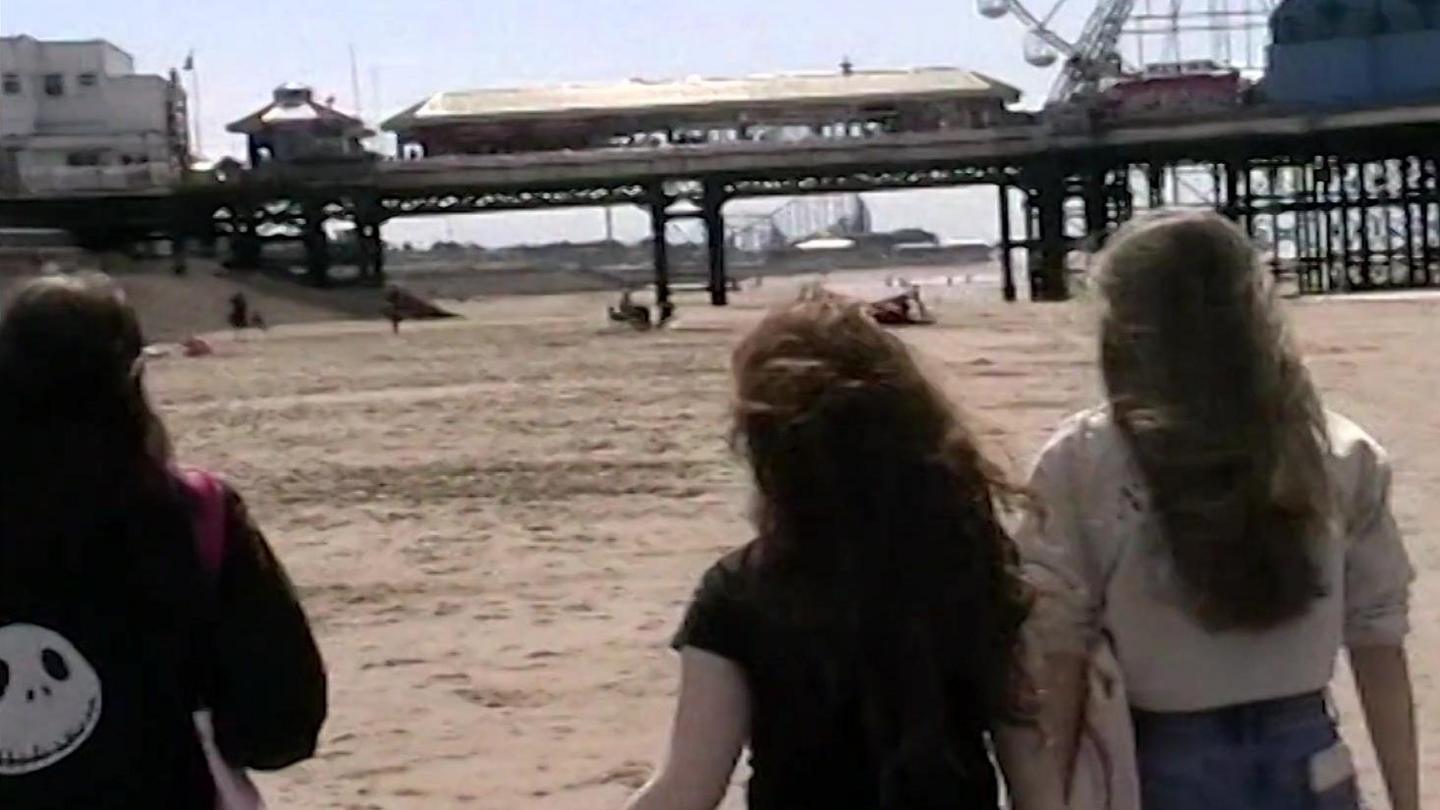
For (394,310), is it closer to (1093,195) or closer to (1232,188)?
(1093,195)

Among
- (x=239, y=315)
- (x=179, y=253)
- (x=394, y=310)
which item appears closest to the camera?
(x=394, y=310)

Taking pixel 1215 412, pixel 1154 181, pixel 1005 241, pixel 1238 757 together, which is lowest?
pixel 1005 241

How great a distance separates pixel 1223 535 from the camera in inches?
121

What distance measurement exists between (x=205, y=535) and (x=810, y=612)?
0.75 m

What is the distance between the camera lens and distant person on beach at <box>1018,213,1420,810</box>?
3090mm

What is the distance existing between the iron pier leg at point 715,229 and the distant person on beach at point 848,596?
62227 mm

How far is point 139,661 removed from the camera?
3057mm

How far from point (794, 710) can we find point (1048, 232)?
6326 cm

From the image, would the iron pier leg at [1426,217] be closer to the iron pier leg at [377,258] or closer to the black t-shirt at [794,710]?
the iron pier leg at [377,258]

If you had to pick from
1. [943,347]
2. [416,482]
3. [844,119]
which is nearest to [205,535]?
[416,482]

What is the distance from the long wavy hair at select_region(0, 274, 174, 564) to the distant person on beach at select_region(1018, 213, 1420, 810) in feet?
3.63

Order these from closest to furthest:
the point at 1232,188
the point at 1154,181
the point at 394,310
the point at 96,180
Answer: the point at 394,310
the point at 1232,188
the point at 96,180
the point at 1154,181

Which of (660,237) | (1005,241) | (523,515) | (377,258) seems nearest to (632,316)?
(660,237)

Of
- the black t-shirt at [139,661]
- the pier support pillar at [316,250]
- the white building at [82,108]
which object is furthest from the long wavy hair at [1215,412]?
the white building at [82,108]
